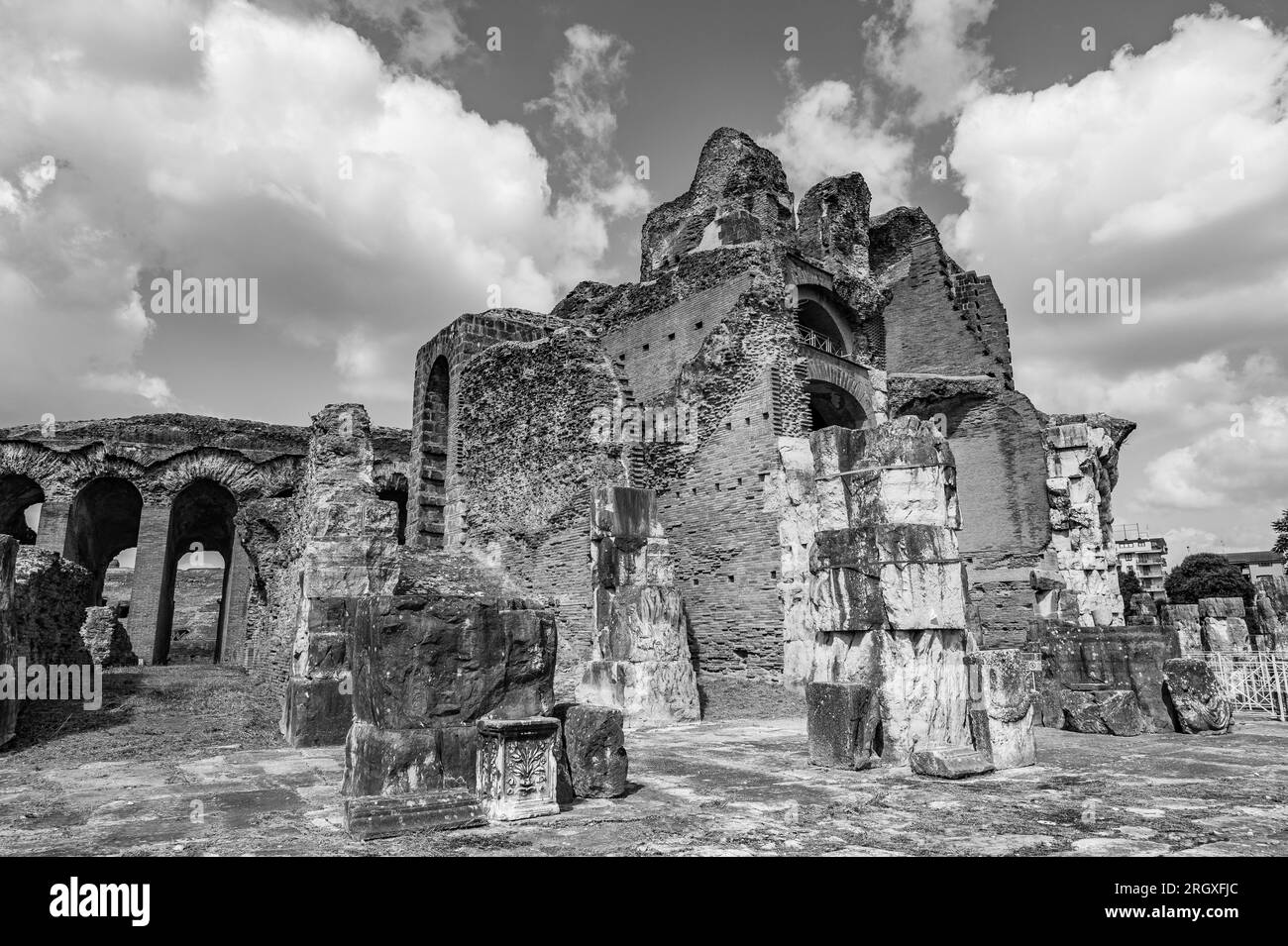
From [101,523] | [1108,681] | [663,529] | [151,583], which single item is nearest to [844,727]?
[1108,681]

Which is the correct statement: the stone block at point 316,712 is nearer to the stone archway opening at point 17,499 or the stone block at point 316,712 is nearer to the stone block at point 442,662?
the stone block at point 442,662

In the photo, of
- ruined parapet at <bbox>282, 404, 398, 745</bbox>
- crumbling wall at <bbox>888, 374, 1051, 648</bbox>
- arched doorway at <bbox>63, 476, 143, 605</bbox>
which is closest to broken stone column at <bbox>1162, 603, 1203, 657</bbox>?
crumbling wall at <bbox>888, 374, 1051, 648</bbox>

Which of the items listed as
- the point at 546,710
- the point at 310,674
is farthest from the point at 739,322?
the point at 546,710

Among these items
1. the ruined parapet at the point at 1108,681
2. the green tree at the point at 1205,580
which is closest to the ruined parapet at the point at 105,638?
the ruined parapet at the point at 1108,681

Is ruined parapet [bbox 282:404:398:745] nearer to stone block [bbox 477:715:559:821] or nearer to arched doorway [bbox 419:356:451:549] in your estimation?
stone block [bbox 477:715:559:821]

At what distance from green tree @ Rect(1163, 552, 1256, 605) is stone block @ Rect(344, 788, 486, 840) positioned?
46.2m

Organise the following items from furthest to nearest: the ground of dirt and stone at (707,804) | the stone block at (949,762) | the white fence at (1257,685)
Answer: the white fence at (1257,685), the stone block at (949,762), the ground of dirt and stone at (707,804)

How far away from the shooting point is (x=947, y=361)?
20344mm

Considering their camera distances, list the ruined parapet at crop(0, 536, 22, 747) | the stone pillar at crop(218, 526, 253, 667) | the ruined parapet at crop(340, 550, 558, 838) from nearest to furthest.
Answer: the ruined parapet at crop(340, 550, 558, 838), the ruined parapet at crop(0, 536, 22, 747), the stone pillar at crop(218, 526, 253, 667)

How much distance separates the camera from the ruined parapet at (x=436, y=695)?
4.25 metres

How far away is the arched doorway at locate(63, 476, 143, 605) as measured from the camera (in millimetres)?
23516

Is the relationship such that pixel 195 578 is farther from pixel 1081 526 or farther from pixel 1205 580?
pixel 1205 580

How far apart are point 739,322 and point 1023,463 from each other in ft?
30.2
